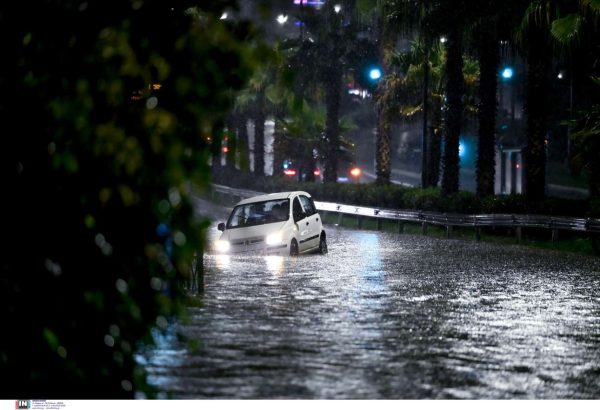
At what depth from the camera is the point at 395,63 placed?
55.5 m

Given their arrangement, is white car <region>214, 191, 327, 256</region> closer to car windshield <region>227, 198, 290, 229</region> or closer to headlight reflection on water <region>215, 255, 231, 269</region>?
car windshield <region>227, 198, 290, 229</region>

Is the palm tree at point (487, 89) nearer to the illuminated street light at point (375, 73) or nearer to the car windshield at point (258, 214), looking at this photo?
the illuminated street light at point (375, 73)

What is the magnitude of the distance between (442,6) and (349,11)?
13.4m

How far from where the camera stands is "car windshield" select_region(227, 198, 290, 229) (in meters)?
29.3

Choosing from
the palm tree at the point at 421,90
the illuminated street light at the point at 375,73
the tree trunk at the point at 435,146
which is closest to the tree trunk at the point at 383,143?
the palm tree at the point at 421,90

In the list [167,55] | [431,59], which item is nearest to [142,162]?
[167,55]

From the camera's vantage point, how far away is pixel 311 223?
30.0 meters

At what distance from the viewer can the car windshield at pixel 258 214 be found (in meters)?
29.3

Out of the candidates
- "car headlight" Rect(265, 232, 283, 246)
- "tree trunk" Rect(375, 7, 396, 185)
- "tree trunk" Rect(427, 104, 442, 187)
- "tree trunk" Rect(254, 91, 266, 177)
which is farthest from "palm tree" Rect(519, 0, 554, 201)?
"tree trunk" Rect(254, 91, 266, 177)
